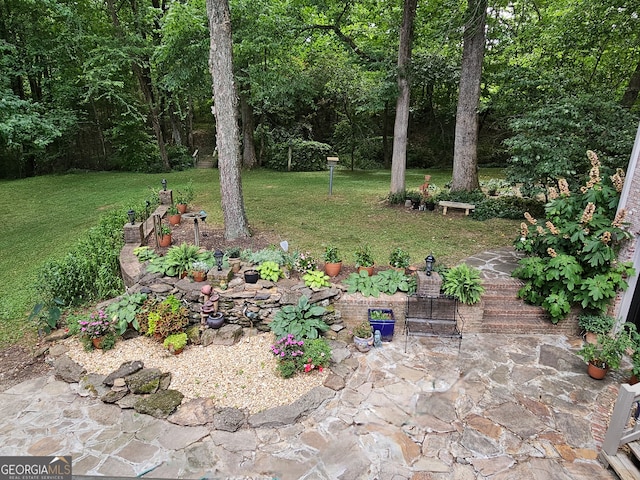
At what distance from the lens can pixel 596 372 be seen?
474 cm

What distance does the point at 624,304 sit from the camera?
5520 mm

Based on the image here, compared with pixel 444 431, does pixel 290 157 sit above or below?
above

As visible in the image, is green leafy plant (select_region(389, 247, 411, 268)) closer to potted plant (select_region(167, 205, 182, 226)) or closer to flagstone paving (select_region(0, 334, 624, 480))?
flagstone paving (select_region(0, 334, 624, 480))

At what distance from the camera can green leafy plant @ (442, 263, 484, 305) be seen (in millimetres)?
5699

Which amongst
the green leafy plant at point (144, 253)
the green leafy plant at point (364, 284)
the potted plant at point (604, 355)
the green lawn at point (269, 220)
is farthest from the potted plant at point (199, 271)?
the potted plant at point (604, 355)

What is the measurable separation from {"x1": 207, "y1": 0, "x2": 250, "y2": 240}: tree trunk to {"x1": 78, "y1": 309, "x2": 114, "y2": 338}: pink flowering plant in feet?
9.56

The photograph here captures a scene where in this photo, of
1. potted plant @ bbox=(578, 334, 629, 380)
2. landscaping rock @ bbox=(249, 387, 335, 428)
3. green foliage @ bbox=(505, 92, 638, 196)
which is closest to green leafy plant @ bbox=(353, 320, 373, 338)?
landscaping rock @ bbox=(249, 387, 335, 428)

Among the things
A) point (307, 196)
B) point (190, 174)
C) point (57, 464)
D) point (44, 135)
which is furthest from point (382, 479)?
point (190, 174)

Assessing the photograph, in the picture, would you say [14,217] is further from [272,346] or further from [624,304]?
[624,304]

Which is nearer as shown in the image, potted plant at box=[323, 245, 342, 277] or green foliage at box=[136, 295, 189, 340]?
green foliage at box=[136, 295, 189, 340]

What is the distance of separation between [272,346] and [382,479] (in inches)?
87.1

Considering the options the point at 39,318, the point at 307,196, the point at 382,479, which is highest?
the point at 307,196

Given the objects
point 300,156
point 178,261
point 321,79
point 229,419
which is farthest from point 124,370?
point 321,79

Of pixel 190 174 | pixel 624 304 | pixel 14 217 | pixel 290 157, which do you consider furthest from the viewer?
pixel 290 157
